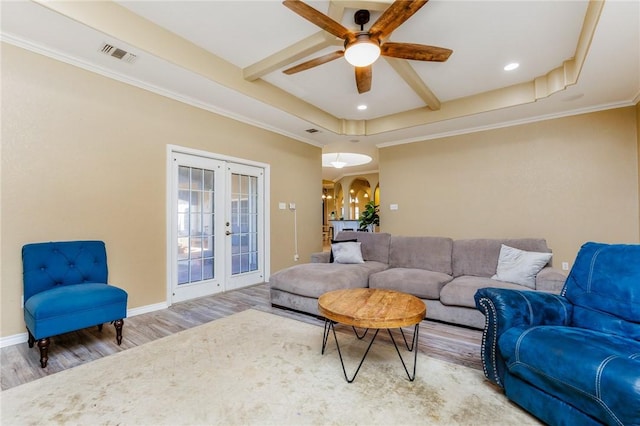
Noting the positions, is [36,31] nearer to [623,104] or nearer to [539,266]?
[539,266]

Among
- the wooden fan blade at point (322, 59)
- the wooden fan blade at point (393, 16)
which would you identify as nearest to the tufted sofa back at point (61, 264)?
the wooden fan blade at point (322, 59)

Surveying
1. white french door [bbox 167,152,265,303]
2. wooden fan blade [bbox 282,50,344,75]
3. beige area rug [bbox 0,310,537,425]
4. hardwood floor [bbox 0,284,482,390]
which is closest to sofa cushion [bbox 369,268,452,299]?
hardwood floor [bbox 0,284,482,390]

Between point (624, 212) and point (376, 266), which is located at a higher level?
point (624, 212)

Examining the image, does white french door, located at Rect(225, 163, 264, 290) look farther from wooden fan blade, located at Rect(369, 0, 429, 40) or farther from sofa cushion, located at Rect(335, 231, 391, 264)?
wooden fan blade, located at Rect(369, 0, 429, 40)

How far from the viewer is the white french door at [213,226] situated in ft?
13.1

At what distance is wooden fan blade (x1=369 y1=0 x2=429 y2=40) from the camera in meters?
2.14

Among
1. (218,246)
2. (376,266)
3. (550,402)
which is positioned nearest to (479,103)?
(376,266)

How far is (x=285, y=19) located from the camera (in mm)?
2893

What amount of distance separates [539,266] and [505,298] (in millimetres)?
1476

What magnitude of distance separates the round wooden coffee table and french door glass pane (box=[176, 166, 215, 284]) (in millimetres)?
2542

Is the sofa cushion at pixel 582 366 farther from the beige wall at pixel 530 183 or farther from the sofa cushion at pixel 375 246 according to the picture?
the beige wall at pixel 530 183

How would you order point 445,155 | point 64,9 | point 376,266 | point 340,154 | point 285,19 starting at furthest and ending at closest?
1. point 340,154
2. point 445,155
3. point 376,266
4. point 285,19
5. point 64,9

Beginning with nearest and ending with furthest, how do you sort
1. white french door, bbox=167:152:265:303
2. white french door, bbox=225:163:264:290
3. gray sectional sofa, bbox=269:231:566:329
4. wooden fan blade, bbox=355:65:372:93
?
1. gray sectional sofa, bbox=269:231:566:329
2. wooden fan blade, bbox=355:65:372:93
3. white french door, bbox=167:152:265:303
4. white french door, bbox=225:163:264:290

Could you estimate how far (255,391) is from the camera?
6.17 ft
